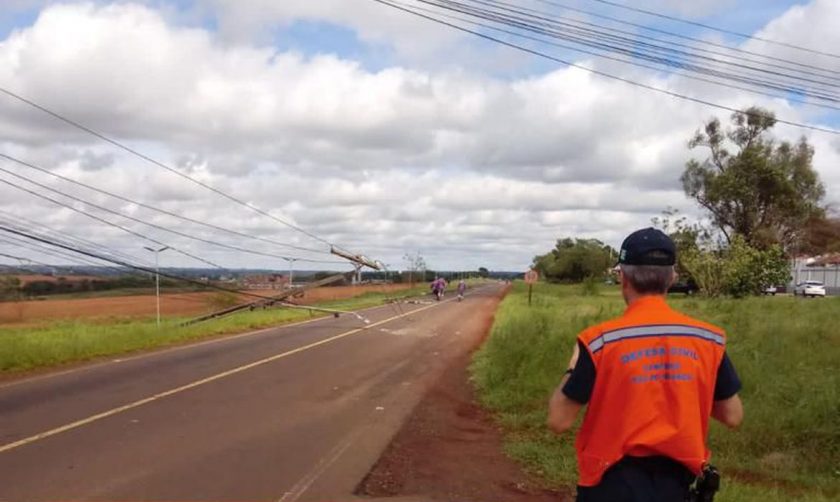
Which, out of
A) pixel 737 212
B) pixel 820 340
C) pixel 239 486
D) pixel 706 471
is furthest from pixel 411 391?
pixel 737 212

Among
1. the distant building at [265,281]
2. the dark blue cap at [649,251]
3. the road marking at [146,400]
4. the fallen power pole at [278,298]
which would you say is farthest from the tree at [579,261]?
the dark blue cap at [649,251]

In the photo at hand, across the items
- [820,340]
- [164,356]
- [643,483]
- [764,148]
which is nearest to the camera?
[643,483]

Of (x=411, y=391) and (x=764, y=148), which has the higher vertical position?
(x=764, y=148)

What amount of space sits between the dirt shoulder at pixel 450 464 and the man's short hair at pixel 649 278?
4.20 metres

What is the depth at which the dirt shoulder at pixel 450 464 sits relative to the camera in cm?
709

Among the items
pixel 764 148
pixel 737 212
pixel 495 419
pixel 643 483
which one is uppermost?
pixel 764 148

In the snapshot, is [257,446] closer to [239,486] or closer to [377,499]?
[239,486]

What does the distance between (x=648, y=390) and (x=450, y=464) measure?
5.65m

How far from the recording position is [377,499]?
6.80 m

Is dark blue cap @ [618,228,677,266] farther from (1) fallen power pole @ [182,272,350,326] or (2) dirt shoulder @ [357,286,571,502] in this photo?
(1) fallen power pole @ [182,272,350,326]

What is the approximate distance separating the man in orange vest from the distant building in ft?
120

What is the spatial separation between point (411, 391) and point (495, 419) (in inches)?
113

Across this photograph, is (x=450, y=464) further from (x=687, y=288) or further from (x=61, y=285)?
(x=687, y=288)

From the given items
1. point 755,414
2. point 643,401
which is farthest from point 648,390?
point 755,414
